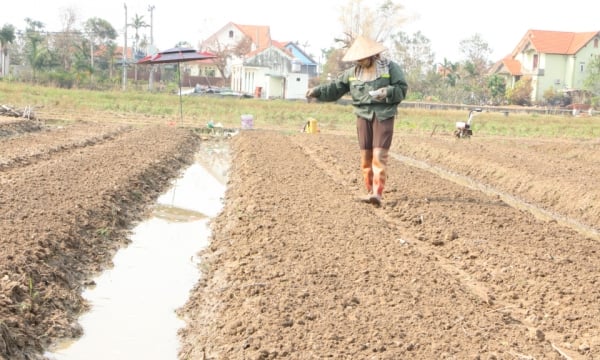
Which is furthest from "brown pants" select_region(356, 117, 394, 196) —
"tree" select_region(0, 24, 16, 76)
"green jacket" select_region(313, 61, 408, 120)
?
"tree" select_region(0, 24, 16, 76)

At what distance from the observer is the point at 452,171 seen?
1558 centimetres

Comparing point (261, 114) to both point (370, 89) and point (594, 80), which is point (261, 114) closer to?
point (370, 89)

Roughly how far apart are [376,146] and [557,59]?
55190 millimetres

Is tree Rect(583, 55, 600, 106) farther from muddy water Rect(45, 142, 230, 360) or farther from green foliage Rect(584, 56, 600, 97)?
muddy water Rect(45, 142, 230, 360)

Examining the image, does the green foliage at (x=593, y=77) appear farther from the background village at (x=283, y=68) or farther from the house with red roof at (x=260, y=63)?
the house with red roof at (x=260, y=63)

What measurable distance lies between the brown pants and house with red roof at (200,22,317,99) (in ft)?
136

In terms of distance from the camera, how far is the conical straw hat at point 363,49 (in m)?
8.17

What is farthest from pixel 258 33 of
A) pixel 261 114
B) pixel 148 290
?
pixel 148 290

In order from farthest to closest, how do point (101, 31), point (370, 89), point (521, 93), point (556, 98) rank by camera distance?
1. point (101, 31)
2. point (521, 93)
3. point (556, 98)
4. point (370, 89)

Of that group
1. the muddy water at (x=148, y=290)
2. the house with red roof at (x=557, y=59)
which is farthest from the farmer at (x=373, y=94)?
the house with red roof at (x=557, y=59)

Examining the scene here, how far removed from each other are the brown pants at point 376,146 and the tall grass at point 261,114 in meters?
17.3

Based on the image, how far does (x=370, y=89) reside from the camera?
332 inches

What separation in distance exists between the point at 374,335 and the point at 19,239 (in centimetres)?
335

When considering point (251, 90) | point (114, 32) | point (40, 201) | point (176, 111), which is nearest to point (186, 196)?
point (40, 201)
